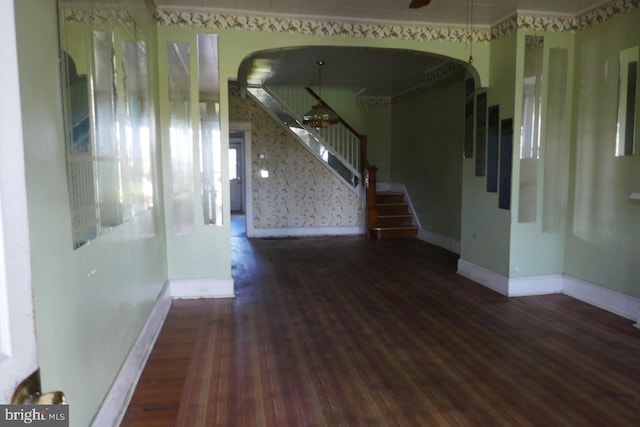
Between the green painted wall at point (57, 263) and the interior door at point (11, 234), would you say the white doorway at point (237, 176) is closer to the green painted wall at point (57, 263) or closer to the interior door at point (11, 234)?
the green painted wall at point (57, 263)

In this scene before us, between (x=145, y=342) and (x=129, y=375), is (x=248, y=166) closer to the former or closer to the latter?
(x=145, y=342)

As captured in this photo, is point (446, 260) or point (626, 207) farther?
point (446, 260)

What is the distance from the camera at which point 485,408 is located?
2.38 m

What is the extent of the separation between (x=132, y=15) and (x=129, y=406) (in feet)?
8.39

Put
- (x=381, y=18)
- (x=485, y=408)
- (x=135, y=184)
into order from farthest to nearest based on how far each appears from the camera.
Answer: (x=381, y=18), (x=135, y=184), (x=485, y=408)

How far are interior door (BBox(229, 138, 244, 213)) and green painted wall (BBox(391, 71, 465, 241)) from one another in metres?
5.13

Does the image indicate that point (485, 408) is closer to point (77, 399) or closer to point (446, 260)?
point (77, 399)

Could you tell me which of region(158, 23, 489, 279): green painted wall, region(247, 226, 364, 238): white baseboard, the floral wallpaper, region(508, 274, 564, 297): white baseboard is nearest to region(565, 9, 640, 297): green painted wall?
region(508, 274, 564, 297): white baseboard

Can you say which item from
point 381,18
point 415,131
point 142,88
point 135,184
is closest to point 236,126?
point 415,131

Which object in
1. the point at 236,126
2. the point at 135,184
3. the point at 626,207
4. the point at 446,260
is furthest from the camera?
the point at 236,126

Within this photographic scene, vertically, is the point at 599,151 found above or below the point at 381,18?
below

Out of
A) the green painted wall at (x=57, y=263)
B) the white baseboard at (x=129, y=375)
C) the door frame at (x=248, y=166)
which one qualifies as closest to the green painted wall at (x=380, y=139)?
the door frame at (x=248, y=166)

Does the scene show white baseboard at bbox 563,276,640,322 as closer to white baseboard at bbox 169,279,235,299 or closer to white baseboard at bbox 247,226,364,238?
white baseboard at bbox 169,279,235,299

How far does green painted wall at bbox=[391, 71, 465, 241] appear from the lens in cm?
676
